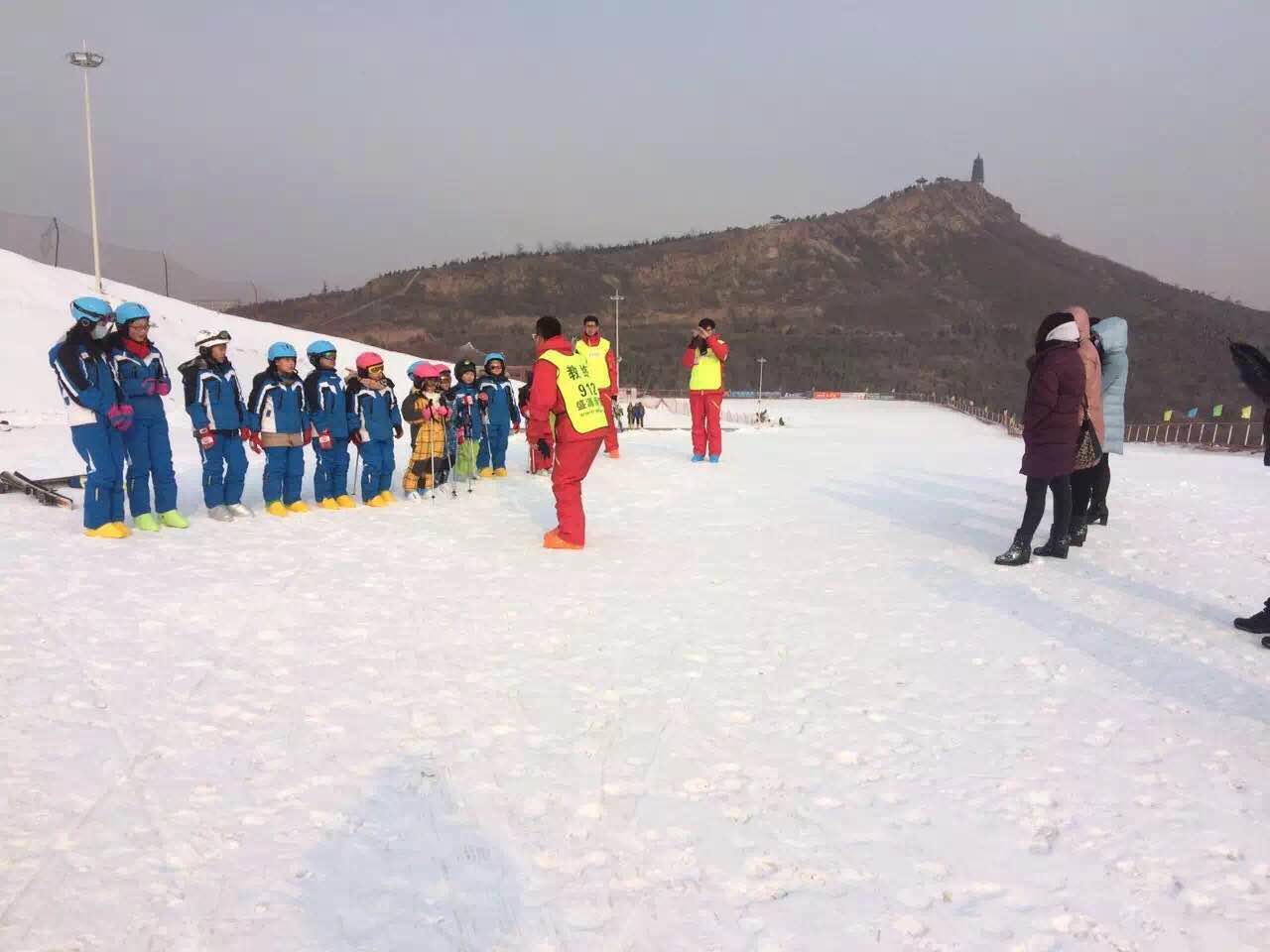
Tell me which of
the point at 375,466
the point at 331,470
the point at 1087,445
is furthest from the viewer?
the point at 375,466

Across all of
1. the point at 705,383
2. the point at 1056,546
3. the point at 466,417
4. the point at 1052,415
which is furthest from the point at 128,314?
the point at 1056,546

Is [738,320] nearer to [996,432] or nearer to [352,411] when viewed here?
[996,432]

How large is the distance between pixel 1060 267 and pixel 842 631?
21717 cm

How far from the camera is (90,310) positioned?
260 inches

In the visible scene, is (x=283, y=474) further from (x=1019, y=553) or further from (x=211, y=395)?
(x=1019, y=553)

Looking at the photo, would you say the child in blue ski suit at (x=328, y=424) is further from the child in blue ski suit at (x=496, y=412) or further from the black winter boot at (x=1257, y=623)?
the black winter boot at (x=1257, y=623)

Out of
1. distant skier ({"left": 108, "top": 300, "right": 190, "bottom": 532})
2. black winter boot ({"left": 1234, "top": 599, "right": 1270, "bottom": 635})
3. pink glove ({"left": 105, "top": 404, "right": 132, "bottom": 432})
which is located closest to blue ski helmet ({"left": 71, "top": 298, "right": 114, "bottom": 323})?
distant skier ({"left": 108, "top": 300, "right": 190, "bottom": 532})

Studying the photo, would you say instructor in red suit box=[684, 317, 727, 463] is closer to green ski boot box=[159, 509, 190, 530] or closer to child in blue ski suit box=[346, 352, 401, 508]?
child in blue ski suit box=[346, 352, 401, 508]

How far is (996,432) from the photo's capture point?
35.4 meters

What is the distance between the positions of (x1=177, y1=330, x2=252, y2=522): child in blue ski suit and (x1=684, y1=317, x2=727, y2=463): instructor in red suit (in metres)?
6.55

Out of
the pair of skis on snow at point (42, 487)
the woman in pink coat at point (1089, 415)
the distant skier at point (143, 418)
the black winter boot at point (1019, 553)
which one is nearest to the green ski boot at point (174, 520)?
the distant skier at point (143, 418)

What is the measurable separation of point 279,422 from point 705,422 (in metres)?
7.20

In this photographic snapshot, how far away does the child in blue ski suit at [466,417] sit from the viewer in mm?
10391

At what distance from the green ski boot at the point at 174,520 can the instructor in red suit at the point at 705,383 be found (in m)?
7.23
